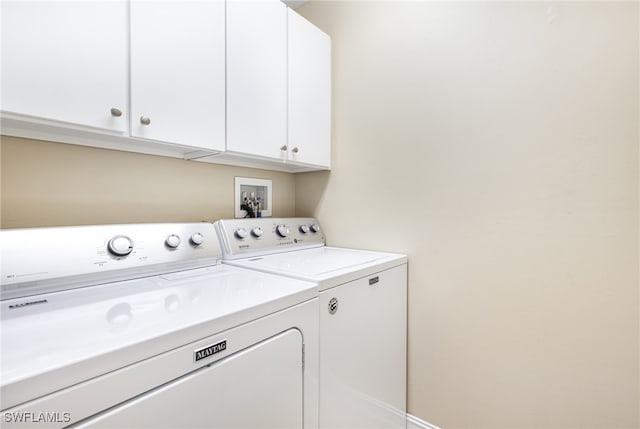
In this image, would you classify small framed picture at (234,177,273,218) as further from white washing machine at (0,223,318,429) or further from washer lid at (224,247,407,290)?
white washing machine at (0,223,318,429)

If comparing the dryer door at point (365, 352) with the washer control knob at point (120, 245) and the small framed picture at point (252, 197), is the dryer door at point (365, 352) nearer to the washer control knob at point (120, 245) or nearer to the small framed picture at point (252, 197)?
the washer control knob at point (120, 245)

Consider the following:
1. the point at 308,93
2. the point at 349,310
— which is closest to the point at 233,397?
the point at 349,310

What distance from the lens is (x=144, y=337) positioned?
0.60 m

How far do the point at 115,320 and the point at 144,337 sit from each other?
0.16 m

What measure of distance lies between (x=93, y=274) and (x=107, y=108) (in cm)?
55

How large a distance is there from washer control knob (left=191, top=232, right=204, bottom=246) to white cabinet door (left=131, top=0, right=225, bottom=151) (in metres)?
0.38

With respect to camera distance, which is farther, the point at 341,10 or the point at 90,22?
the point at 341,10

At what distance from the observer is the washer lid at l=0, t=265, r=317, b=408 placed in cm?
50

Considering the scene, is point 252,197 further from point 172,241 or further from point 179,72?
point 179,72

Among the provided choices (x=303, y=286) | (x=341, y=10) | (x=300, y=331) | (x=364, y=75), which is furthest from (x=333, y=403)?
(x=341, y=10)

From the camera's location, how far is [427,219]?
5.00 ft

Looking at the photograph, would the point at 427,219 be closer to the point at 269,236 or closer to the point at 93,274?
the point at 269,236

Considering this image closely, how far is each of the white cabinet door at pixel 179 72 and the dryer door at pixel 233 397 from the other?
0.84 m

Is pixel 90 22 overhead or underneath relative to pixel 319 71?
underneath
